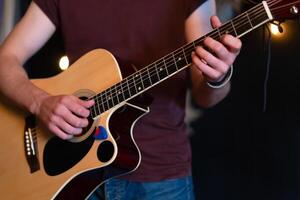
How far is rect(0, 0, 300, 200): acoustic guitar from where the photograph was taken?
94 cm

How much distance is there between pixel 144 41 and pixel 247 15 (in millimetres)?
314

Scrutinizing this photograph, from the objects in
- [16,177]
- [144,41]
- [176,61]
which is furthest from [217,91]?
[16,177]

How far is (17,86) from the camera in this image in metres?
1.10

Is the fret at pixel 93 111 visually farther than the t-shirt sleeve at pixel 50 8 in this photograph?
No

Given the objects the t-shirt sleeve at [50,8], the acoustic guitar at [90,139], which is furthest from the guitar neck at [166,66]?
the t-shirt sleeve at [50,8]

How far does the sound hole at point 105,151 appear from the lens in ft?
3.10

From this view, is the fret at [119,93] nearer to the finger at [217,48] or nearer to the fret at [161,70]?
the fret at [161,70]

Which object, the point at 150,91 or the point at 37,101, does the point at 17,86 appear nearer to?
the point at 37,101

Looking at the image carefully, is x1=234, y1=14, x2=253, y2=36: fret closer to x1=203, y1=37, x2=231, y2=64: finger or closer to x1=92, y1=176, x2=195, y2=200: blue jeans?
x1=203, y1=37, x2=231, y2=64: finger

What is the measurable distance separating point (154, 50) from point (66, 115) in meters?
0.26

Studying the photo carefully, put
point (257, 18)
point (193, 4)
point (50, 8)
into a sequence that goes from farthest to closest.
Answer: point (50, 8), point (193, 4), point (257, 18)

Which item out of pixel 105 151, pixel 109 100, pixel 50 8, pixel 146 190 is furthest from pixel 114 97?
pixel 50 8

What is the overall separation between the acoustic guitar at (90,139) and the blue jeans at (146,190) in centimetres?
5

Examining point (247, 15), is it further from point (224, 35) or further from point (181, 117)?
point (181, 117)
